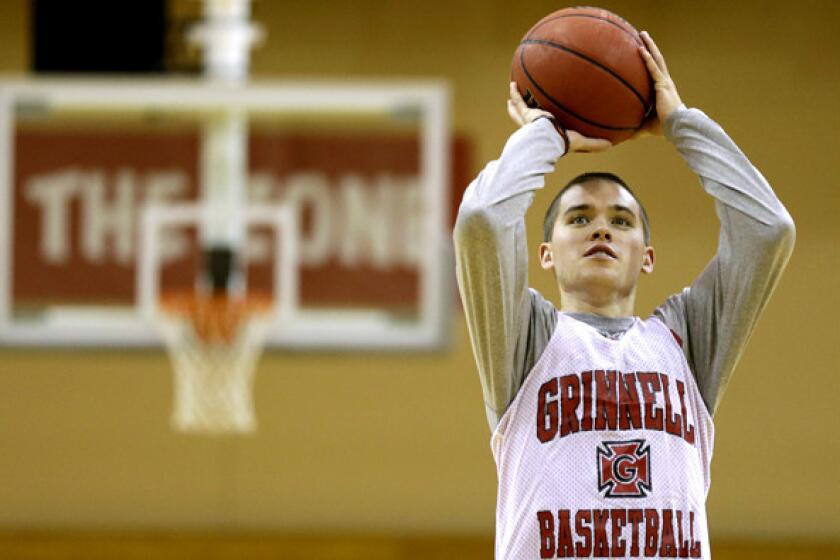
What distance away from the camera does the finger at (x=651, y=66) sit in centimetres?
247

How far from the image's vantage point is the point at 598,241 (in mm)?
2420

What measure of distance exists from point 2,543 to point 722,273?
572cm

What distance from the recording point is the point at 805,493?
288 inches

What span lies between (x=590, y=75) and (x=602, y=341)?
498 millimetres

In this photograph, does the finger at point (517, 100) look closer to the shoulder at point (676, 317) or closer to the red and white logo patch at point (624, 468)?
the shoulder at point (676, 317)

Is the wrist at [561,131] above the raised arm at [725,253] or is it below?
above

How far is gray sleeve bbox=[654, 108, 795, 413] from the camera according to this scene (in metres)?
2.36

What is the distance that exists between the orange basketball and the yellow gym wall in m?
4.77

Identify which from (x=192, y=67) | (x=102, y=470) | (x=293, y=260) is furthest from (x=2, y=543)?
(x=192, y=67)

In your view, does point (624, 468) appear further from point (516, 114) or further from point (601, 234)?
point (516, 114)

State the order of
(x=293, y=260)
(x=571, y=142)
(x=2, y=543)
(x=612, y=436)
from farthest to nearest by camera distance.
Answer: (x=2, y=543) → (x=293, y=260) → (x=571, y=142) → (x=612, y=436)

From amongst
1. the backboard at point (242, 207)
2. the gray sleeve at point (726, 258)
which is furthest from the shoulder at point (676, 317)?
the backboard at point (242, 207)

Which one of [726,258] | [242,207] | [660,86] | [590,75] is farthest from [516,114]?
[242,207]

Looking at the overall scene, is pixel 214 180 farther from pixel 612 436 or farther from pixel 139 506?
pixel 612 436
